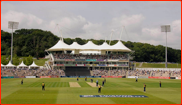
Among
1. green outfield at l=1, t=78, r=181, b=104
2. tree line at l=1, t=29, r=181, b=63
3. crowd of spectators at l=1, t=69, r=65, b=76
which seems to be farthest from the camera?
tree line at l=1, t=29, r=181, b=63

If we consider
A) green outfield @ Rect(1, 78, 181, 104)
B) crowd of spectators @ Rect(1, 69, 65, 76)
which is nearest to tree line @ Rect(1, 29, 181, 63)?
crowd of spectators @ Rect(1, 69, 65, 76)

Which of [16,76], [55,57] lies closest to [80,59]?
[55,57]

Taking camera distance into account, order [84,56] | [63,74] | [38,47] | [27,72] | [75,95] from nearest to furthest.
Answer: [75,95] < [27,72] < [63,74] < [84,56] < [38,47]

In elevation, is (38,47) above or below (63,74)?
above

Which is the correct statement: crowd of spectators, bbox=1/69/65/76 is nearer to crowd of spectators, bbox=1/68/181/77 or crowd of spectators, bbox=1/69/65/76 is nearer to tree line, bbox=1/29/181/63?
crowd of spectators, bbox=1/68/181/77

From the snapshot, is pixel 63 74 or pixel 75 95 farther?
pixel 63 74

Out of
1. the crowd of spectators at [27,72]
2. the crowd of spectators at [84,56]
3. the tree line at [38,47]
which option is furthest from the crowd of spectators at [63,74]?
the tree line at [38,47]

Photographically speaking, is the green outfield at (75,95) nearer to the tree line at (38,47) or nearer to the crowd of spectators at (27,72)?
the crowd of spectators at (27,72)

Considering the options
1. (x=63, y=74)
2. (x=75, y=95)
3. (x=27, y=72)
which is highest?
Result: (x=27, y=72)

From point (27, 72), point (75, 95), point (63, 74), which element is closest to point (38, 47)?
point (63, 74)

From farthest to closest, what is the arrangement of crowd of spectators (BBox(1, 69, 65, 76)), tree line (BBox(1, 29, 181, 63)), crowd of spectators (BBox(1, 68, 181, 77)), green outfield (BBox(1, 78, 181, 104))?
tree line (BBox(1, 29, 181, 63)) < crowd of spectators (BBox(1, 68, 181, 77)) < crowd of spectators (BBox(1, 69, 65, 76)) < green outfield (BBox(1, 78, 181, 104))

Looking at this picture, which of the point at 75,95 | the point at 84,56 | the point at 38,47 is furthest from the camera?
the point at 38,47

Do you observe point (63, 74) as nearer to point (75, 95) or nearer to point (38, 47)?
point (75, 95)

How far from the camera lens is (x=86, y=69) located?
273 feet
